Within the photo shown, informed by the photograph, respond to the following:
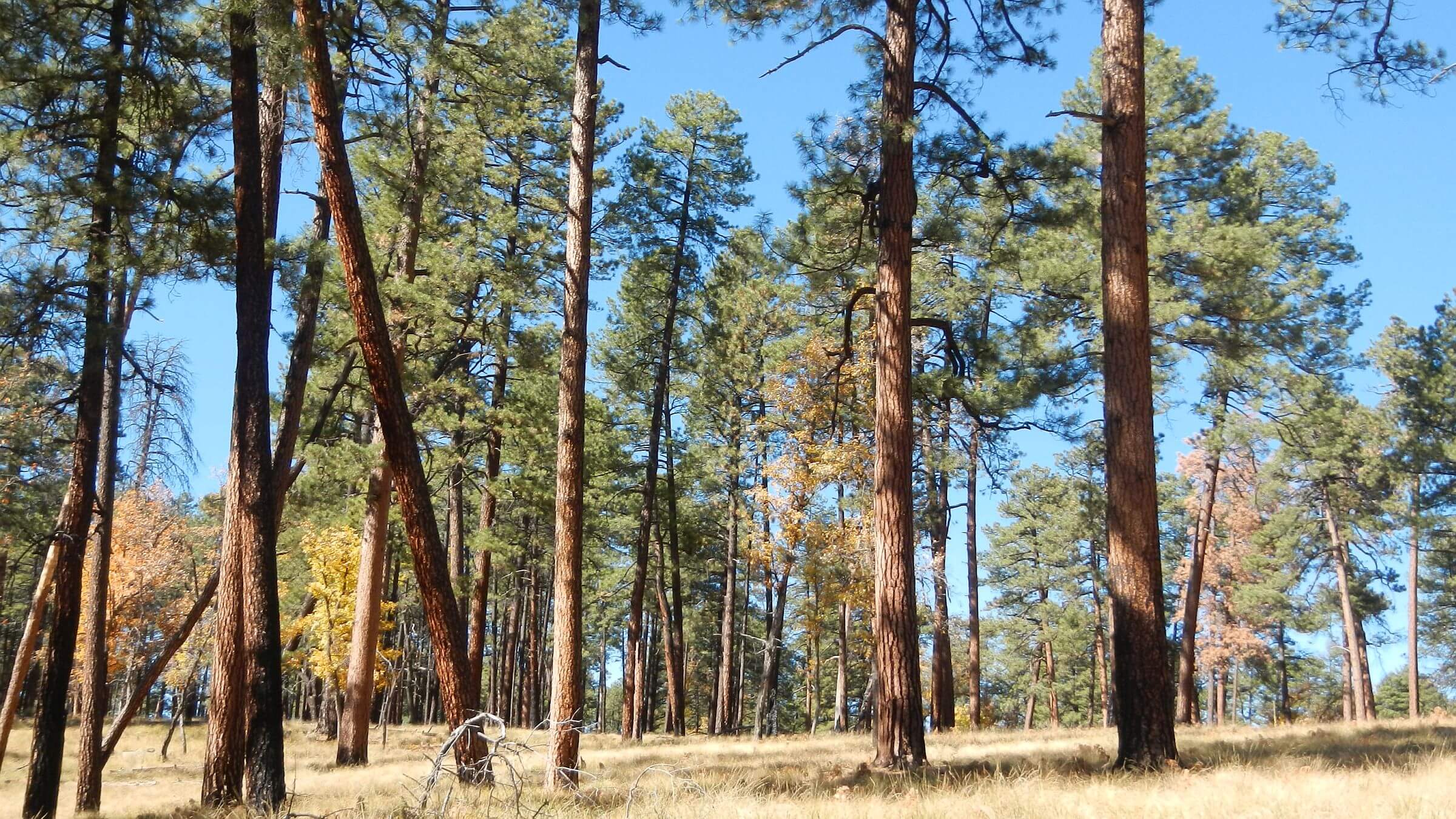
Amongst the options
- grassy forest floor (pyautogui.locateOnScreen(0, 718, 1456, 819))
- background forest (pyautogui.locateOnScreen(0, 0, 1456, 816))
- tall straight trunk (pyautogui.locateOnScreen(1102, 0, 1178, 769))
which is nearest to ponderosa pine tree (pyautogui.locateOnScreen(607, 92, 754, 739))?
background forest (pyautogui.locateOnScreen(0, 0, 1456, 816))

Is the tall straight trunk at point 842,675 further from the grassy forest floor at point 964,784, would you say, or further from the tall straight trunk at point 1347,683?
the tall straight trunk at point 1347,683

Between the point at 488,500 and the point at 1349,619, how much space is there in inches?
926

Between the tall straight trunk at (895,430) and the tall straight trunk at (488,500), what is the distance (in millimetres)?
9684

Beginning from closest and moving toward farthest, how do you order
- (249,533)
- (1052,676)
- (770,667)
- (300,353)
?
(249,533)
(300,353)
(770,667)
(1052,676)

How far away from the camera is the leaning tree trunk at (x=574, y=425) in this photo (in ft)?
30.1

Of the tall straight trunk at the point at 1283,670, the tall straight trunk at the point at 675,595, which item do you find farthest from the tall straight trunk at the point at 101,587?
the tall straight trunk at the point at 1283,670

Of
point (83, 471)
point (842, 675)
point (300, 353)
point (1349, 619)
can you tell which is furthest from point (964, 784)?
point (1349, 619)

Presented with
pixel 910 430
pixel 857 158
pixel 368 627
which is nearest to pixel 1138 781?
pixel 910 430

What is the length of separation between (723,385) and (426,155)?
12.8 metres

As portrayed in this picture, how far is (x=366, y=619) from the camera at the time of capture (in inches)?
572

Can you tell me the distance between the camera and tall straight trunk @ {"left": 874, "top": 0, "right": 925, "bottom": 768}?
27.5 ft

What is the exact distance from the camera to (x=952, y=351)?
10375 mm

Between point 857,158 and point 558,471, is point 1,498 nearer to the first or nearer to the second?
point 558,471

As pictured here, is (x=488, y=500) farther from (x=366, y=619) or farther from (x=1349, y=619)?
(x=1349, y=619)
